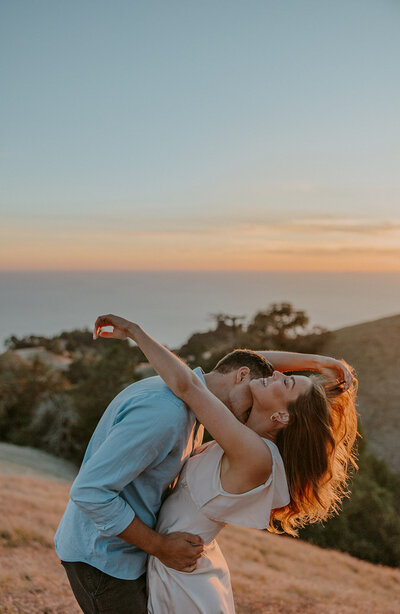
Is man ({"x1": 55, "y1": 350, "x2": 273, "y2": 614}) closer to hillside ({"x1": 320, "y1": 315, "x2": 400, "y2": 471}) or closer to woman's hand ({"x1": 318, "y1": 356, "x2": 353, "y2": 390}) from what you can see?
woman's hand ({"x1": 318, "y1": 356, "x2": 353, "y2": 390})

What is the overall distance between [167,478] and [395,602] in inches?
380

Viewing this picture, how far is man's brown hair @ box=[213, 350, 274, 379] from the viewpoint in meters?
3.15

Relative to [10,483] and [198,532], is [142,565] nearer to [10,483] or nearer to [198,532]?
[198,532]

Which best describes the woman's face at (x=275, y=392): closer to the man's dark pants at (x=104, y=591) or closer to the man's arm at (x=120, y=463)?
the man's arm at (x=120, y=463)

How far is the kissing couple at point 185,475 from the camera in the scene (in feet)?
8.44

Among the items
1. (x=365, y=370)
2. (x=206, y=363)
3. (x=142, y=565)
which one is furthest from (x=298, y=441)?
(x=365, y=370)

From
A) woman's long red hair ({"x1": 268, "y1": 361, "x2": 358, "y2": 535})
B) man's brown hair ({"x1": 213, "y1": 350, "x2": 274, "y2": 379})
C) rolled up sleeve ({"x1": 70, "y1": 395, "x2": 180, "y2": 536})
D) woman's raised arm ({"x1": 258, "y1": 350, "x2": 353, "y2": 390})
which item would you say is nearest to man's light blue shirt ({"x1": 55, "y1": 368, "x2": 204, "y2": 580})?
rolled up sleeve ({"x1": 70, "y1": 395, "x2": 180, "y2": 536})

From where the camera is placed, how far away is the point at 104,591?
2.84 metres

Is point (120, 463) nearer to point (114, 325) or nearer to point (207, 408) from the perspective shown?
point (207, 408)

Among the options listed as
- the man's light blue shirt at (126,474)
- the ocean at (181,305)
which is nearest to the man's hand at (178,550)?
the man's light blue shirt at (126,474)

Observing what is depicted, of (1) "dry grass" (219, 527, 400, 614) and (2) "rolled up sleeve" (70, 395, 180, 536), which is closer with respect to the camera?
(2) "rolled up sleeve" (70, 395, 180, 536)

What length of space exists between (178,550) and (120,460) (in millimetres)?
661

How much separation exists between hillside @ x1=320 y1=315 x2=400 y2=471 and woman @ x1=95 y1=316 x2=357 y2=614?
26.5m

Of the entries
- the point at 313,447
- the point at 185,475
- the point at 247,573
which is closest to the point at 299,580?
the point at 247,573
